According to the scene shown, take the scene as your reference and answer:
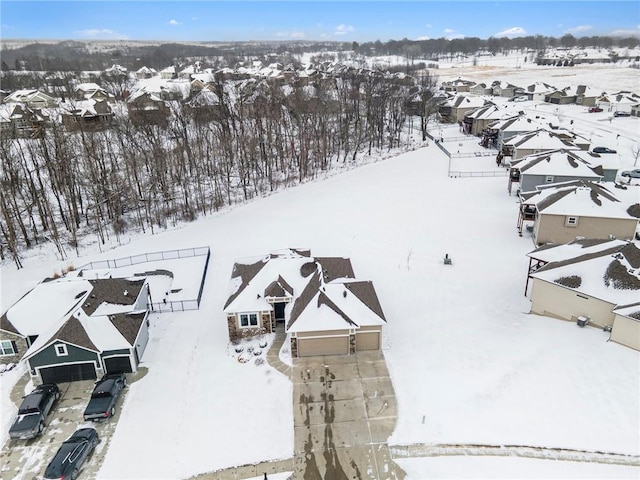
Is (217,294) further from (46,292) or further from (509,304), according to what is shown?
(509,304)

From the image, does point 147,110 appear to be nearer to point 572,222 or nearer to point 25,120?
point 25,120

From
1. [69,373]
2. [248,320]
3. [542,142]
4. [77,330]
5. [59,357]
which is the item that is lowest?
[69,373]

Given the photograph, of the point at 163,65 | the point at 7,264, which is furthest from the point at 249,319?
the point at 163,65

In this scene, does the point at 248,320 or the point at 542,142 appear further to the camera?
the point at 542,142

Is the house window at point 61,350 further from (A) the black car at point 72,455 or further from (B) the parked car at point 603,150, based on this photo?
(B) the parked car at point 603,150

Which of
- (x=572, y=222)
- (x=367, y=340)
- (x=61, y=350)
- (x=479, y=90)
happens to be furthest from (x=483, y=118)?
(x=61, y=350)

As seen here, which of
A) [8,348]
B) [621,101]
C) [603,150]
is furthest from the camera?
[621,101]
